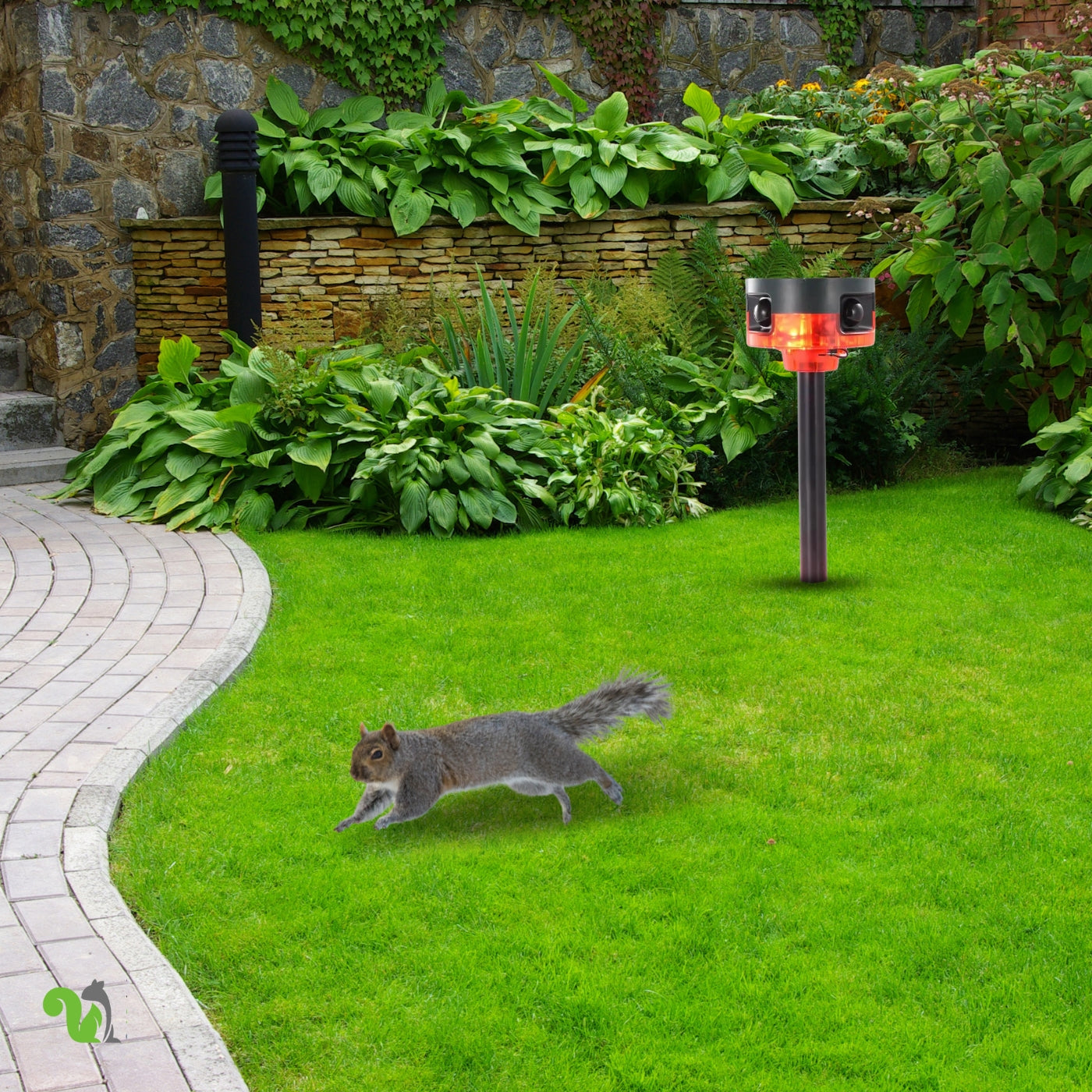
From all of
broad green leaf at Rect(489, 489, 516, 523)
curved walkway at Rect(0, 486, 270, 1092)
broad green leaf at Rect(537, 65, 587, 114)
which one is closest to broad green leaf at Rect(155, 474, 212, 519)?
curved walkway at Rect(0, 486, 270, 1092)

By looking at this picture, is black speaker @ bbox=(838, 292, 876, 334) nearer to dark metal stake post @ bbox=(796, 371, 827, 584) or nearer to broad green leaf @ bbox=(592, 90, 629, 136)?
dark metal stake post @ bbox=(796, 371, 827, 584)

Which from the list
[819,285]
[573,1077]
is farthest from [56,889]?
[819,285]

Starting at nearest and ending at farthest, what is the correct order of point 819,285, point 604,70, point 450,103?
point 819,285 → point 450,103 → point 604,70

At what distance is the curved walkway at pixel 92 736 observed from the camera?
2.53 m

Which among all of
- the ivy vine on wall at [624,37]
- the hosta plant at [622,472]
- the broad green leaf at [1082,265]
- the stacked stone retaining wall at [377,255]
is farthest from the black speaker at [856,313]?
the ivy vine on wall at [624,37]

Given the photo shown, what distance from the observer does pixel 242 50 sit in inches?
355

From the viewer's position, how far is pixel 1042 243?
7.37 meters

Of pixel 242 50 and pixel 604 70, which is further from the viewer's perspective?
pixel 604 70

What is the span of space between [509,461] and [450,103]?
380 cm

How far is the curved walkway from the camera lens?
2.53m

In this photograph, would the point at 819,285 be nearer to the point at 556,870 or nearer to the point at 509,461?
the point at 509,461

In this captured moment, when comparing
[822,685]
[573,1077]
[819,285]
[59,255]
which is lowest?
[573,1077]

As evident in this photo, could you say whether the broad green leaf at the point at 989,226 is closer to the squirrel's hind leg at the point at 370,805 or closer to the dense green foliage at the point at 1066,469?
the dense green foliage at the point at 1066,469

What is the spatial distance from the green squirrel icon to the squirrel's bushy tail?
1376 mm
